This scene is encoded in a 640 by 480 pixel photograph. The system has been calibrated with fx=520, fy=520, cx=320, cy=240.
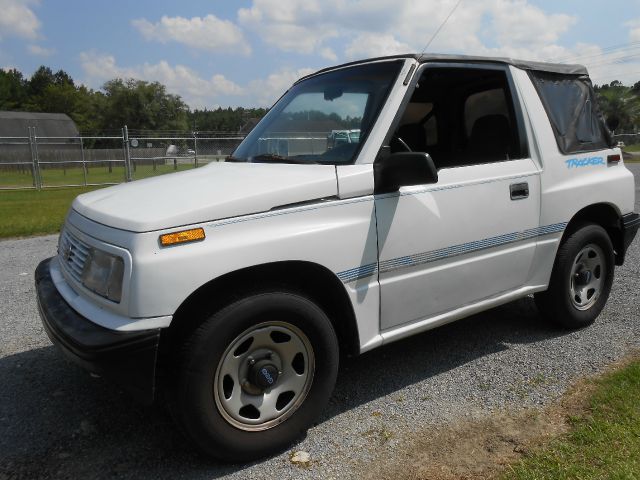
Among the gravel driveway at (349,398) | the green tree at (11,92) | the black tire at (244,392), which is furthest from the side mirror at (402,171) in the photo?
the green tree at (11,92)

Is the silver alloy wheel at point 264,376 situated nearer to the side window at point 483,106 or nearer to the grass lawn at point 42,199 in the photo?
the side window at point 483,106

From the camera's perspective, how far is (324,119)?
3512 millimetres

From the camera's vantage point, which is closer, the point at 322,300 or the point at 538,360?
the point at 322,300

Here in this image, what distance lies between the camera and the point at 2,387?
3.46 meters

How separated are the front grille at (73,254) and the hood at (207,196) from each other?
163mm

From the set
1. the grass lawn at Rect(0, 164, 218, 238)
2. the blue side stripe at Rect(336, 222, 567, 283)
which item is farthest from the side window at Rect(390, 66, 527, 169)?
the grass lawn at Rect(0, 164, 218, 238)

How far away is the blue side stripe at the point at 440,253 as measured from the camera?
285 cm

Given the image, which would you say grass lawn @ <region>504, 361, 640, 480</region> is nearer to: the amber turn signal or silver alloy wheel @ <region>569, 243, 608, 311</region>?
silver alloy wheel @ <region>569, 243, 608, 311</region>

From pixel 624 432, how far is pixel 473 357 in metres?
1.20

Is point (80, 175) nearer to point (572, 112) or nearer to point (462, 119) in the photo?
point (462, 119)

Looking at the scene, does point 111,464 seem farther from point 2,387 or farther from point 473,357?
point 473,357

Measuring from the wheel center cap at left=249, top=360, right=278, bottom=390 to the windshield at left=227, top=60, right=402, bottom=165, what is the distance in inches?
46.5

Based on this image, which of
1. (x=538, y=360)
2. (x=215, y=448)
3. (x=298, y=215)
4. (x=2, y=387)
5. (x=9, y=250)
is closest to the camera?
(x=215, y=448)

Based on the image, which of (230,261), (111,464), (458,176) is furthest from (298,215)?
(111,464)
